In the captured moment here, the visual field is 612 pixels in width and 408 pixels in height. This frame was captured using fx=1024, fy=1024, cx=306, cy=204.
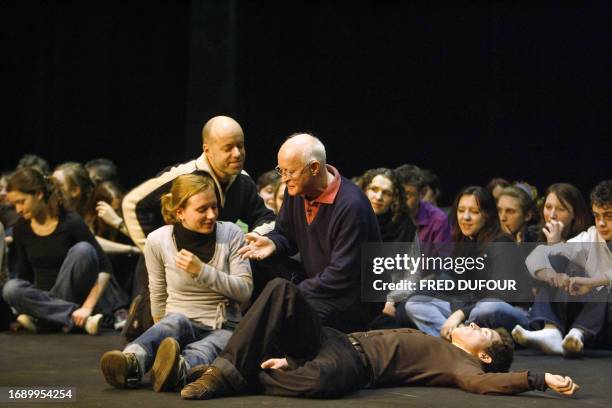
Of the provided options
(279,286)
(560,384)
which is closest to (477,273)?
(560,384)

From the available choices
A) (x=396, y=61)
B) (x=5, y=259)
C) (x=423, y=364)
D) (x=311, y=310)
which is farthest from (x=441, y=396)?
(x=396, y=61)

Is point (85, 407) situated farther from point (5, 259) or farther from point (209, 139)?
point (5, 259)

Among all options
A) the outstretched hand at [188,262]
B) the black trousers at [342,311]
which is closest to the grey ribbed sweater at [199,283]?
the outstretched hand at [188,262]

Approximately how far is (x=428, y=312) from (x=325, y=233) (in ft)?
4.27

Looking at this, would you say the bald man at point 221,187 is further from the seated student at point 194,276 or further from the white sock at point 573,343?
the white sock at point 573,343

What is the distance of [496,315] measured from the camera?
495 centimetres

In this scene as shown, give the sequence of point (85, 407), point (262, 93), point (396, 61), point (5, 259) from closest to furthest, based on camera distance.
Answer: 1. point (85, 407)
2. point (5, 259)
3. point (396, 61)
4. point (262, 93)

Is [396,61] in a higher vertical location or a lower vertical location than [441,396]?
higher

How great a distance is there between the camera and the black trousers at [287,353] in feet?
11.5

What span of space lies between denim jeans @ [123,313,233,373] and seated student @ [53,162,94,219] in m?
2.41

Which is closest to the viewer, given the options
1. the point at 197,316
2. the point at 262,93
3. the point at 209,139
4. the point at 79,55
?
the point at 197,316

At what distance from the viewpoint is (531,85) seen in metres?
6.21

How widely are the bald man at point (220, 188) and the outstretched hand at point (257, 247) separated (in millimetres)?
431

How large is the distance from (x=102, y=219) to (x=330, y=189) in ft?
7.67
